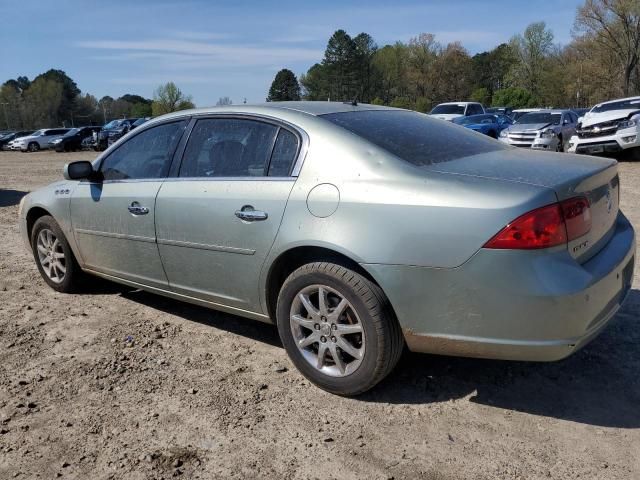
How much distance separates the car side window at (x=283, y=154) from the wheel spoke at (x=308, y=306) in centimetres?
70

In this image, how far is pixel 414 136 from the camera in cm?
349

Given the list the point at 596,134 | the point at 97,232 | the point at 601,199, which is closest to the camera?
the point at 601,199

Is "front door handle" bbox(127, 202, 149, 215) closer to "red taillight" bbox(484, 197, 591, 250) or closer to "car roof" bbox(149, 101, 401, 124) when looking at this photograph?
"car roof" bbox(149, 101, 401, 124)

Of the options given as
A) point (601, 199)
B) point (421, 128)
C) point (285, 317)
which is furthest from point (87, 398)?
point (601, 199)

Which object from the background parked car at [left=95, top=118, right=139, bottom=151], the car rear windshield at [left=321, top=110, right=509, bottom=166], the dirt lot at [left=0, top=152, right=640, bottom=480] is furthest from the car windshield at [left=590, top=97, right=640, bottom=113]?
the background parked car at [left=95, top=118, right=139, bottom=151]

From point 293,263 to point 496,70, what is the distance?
88.9 m

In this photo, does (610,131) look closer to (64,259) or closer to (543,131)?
(543,131)

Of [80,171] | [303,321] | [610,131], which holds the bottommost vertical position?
[610,131]

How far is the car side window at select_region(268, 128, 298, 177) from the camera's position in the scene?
337cm

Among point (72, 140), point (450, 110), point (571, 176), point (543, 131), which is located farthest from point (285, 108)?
point (72, 140)

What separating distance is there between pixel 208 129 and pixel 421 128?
1400 millimetres

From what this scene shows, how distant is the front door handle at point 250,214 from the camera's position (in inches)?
131

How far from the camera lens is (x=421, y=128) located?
372 centimetres

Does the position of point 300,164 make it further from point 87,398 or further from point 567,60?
point 567,60
